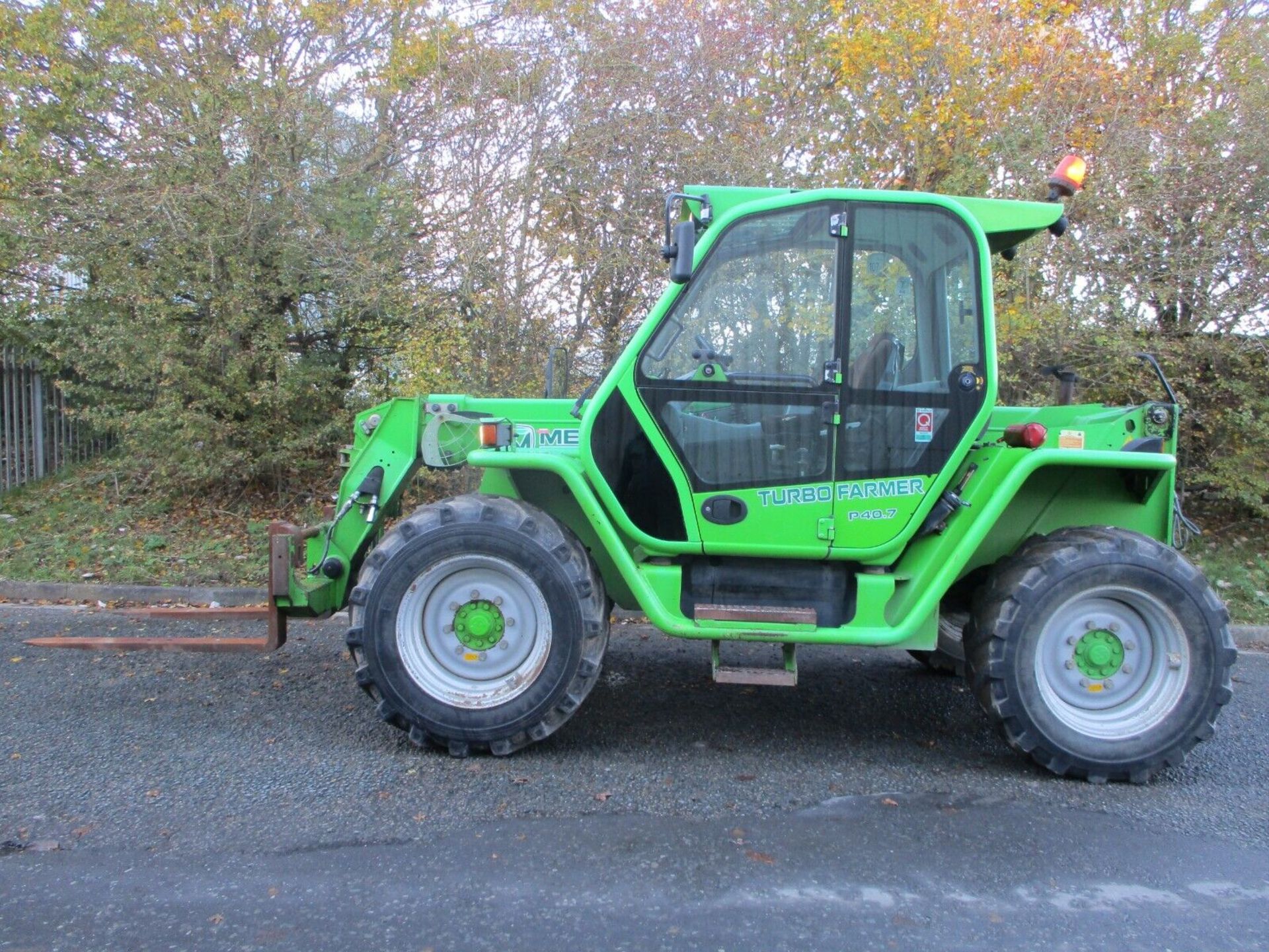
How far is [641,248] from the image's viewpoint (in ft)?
27.5

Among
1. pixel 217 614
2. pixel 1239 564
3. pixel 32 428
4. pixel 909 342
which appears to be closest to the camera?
pixel 909 342

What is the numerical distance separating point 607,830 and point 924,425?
2.19 m

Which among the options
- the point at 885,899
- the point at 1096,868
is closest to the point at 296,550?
the point at 885,899

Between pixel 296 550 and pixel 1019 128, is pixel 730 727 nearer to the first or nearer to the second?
pixel 296 550

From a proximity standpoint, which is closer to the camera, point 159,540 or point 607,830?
point 607,830

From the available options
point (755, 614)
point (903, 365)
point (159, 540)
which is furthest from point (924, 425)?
point (159, 540)

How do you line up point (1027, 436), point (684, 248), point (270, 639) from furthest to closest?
point (270, 639) → point (1027, 436) → point (684, 248)

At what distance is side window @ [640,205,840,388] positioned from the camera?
3.99 meters

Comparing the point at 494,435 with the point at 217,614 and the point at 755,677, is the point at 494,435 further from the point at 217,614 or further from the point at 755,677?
the point at 217,614

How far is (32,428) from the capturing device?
10391mm

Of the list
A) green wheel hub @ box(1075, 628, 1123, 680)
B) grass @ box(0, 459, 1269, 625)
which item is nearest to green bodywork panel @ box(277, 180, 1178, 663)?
green wheel hub @ box(1075, 628, 1123, 680)

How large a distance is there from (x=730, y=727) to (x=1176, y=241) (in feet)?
21.4

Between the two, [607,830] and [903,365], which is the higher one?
[903,365]

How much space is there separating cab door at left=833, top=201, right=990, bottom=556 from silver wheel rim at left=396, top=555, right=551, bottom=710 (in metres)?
1.45
